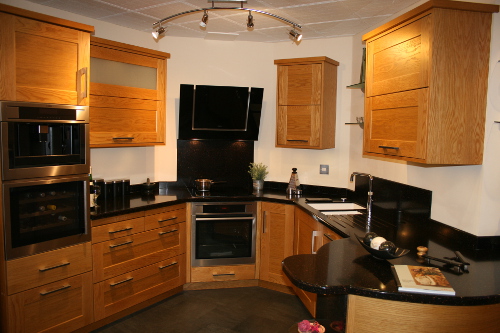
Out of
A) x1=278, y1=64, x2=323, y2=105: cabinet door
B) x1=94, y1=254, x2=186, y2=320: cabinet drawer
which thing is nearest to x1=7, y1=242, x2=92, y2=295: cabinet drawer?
x1=94, y1=254, x2=186, y2=320: cabinet drawer

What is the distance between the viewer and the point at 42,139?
2.64m

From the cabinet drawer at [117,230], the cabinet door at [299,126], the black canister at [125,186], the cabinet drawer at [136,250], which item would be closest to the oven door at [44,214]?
the cabinet drawer at [117,230]

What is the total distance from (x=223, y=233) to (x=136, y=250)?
2.86 ft

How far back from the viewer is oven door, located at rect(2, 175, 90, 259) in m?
2.49

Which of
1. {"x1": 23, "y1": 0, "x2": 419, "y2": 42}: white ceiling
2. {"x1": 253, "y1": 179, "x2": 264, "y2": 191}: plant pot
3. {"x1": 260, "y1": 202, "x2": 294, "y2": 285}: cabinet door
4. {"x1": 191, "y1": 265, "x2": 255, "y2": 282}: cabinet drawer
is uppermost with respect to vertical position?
{"x1": 23, "y1": 0, "x2": 419, "y2": 42}: white ceiling

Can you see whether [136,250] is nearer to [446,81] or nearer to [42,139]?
[42,139]

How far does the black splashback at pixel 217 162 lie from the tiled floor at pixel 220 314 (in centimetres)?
113

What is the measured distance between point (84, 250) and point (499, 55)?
293 centimetres

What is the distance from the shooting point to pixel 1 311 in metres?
2.54

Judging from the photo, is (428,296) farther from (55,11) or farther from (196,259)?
(55,11)

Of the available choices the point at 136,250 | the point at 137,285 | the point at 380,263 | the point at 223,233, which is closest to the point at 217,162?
the point at 223,233

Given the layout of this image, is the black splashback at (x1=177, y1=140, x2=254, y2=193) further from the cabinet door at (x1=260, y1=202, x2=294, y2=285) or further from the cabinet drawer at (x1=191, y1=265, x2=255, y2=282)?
the cabinet drawer at (x1=191, y1=265, x2=255, y2=282)

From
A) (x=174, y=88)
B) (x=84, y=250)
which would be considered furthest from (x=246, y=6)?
(x=84, y=250)

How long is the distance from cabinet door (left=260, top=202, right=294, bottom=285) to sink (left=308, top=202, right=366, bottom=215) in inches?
12.5
